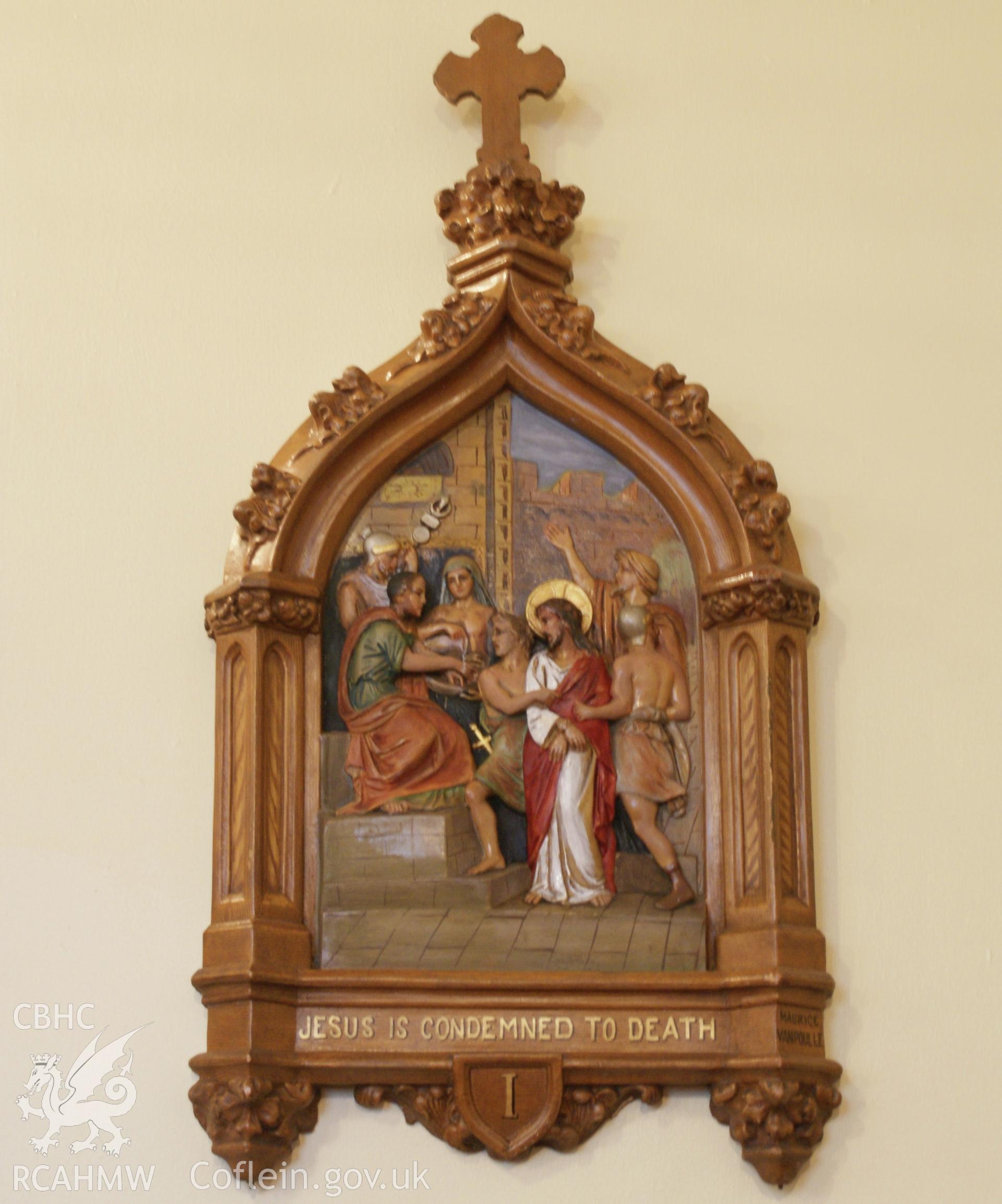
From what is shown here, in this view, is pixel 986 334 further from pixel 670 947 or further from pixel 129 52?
pixel 129 52

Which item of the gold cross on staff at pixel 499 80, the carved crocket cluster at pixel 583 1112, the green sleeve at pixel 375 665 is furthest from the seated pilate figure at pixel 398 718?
the gold cross on staff at pixel 499 80

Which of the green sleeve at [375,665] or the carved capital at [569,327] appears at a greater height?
the carved capital at [569,327]

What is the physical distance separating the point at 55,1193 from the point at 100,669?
129 cm

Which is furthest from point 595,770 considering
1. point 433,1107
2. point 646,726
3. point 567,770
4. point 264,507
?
point 264,507

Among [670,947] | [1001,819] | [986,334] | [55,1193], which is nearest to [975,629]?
[1001,819]

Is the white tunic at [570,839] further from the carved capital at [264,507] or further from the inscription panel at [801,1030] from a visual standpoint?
the carved capital at [264,507]

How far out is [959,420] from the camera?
511 cm

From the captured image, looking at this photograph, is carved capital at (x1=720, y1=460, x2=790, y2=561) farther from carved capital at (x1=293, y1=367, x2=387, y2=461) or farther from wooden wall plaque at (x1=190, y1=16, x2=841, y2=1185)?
carved capital at (x1=293, y1=367, x2=387, y2=461)

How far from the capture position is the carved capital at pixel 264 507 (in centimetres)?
465

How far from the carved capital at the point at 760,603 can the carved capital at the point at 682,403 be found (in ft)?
1.24

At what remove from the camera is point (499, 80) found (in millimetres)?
5137

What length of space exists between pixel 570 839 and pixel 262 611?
97cm

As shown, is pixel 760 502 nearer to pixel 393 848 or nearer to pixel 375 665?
pixel 375 665

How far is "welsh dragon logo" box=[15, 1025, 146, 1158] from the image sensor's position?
4.34 m
